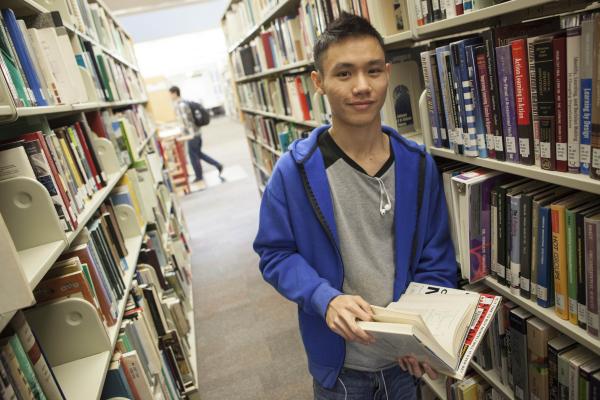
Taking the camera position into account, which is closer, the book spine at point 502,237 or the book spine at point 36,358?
the book spine at point 36,358

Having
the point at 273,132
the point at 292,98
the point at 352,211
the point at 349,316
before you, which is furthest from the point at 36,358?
the point at 273,132

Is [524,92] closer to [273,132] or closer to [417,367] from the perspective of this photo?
[417,367]

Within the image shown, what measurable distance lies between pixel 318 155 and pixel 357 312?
0.48 meters

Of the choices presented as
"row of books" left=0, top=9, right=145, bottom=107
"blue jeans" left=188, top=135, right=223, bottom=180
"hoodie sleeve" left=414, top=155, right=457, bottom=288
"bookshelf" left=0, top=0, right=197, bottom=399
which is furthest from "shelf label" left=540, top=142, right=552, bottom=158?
"blue jeans" left=188, top=135, right=223, bottom=180

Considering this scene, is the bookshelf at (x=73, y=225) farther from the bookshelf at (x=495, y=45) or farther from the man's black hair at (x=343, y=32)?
the bookshelf at (x=495, y=45)

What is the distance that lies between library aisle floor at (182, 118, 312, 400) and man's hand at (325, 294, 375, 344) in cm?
137

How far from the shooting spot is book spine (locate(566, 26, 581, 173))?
0.83m

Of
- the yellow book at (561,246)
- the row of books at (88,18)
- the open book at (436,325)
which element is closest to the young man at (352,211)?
the open book at (436,325)

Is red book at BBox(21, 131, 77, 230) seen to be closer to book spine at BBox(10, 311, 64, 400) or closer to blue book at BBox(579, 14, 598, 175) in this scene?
book spine at BBox(10, 311, 64, 400)

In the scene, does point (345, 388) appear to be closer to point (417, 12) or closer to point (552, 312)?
point (552, 312)

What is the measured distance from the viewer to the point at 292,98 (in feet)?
10.2

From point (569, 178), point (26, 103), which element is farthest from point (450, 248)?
point (26, 103)

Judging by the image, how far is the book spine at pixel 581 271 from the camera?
95 cm

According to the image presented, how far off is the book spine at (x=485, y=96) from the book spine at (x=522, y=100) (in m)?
0.09
